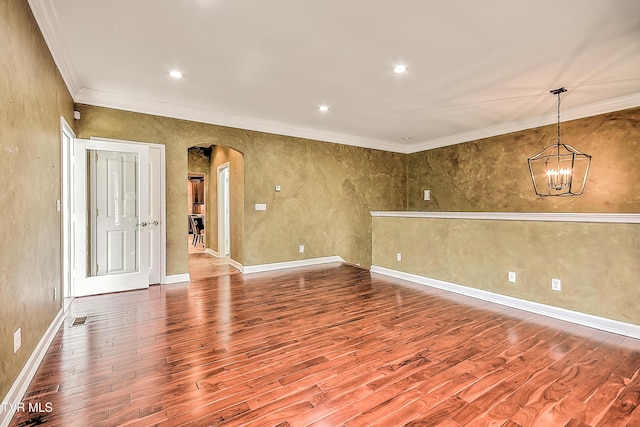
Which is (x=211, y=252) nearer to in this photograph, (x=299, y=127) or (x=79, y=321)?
(x=299, y=127)

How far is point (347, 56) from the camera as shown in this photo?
10.6ft

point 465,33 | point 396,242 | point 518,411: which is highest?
point 465,33

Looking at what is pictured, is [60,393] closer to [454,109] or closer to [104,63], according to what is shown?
[104,63]

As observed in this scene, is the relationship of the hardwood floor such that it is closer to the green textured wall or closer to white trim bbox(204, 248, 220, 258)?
the green textured wall

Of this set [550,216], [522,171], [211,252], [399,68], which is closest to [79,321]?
[399,68]

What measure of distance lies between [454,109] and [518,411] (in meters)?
4.25

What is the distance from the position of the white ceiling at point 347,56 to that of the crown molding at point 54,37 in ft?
0.05

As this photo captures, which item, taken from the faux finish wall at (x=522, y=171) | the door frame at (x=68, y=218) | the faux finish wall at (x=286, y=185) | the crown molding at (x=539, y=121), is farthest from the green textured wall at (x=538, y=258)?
the door frame at (x=68, y=218)

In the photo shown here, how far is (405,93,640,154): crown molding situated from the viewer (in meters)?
4.43

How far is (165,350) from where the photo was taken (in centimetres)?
266

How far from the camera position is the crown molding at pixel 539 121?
4430mm

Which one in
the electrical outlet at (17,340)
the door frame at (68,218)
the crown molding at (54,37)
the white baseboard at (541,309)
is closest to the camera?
the electrical outlet at (17,340)

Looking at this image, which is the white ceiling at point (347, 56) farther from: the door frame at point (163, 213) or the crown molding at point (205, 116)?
the door frame at point (163, 213)

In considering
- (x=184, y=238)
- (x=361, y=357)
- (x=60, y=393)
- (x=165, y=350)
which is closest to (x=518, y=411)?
(x=361, y=357)
